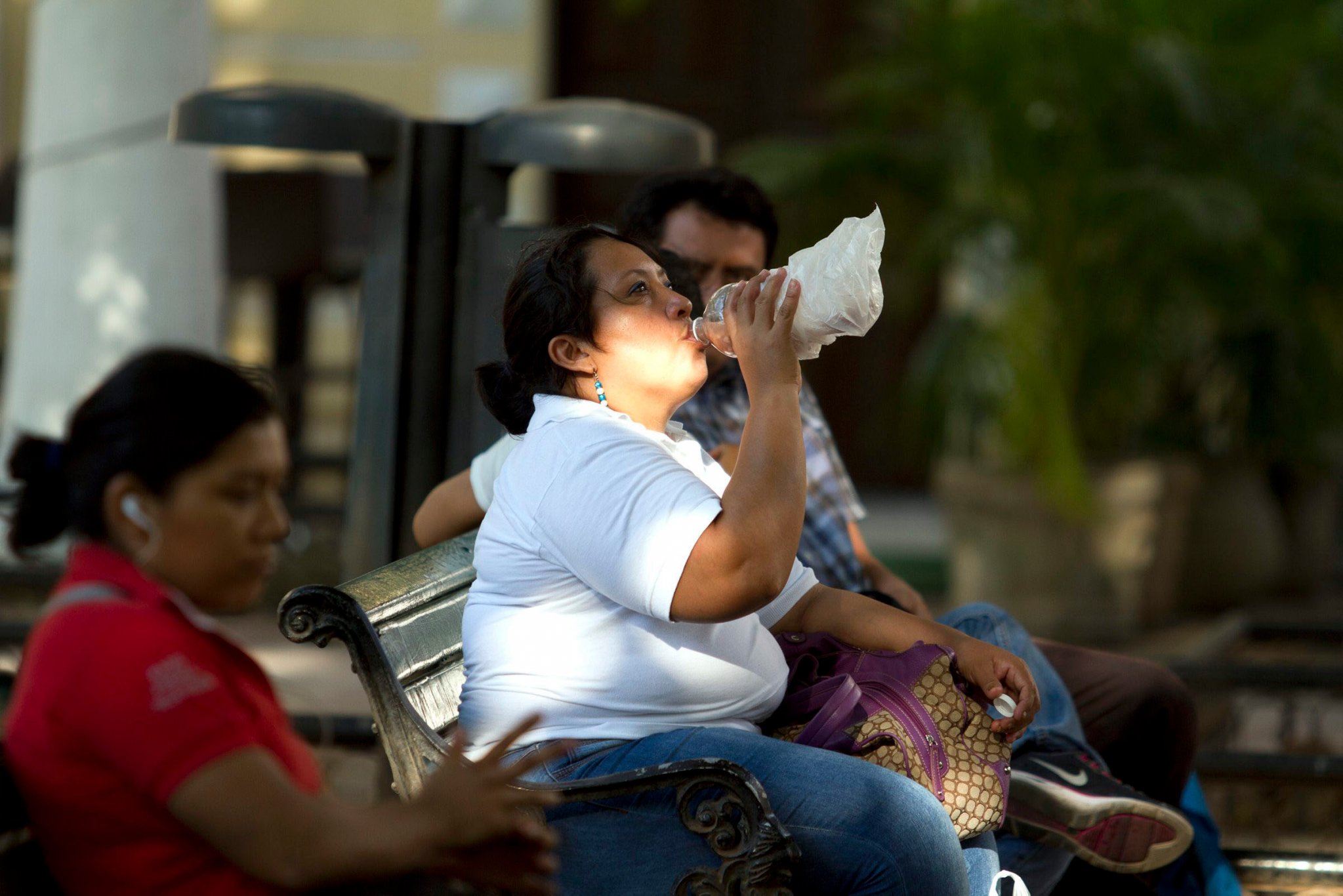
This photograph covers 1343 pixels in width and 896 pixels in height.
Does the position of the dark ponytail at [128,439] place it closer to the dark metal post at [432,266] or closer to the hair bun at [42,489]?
the hair bun at [42,489]

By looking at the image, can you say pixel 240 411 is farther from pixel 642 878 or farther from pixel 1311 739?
pixel 1311 739

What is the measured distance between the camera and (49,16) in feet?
19.5

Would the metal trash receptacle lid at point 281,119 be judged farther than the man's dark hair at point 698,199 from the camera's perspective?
Yes

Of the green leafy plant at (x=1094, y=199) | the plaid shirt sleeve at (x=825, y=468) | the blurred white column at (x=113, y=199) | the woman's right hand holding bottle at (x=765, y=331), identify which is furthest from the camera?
the green leafy plant at (x=1094, y=199)

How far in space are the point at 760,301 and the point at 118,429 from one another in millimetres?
896

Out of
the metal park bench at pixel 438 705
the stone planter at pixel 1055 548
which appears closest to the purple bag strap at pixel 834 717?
the metal park bench at pixel 438 705

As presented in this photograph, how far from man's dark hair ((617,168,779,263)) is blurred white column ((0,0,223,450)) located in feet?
10.8

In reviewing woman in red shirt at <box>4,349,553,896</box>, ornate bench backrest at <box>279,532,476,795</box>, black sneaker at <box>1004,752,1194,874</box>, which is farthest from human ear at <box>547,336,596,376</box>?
black sneaker at <box>1004,752,1194,874</box>

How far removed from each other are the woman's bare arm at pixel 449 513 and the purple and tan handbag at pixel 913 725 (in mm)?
659

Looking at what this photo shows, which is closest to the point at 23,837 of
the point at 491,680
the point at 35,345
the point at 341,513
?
the point at 491,680

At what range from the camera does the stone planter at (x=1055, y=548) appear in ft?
21.8

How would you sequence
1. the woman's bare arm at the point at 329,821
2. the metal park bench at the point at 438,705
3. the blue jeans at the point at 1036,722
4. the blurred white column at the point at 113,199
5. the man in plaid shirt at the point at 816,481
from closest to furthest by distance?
the woman's bare arm at the point at 329,821 < the metal park bench at the point at 438,705 < the blue jeans at the point at 1036,722 < the man in plaid shirt at the point at 816,481 < the blurred white column at the point at 113,199

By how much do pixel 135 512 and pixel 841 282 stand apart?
0.99 meters

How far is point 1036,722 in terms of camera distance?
257cm
